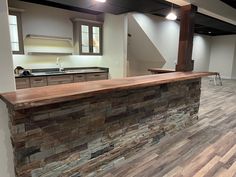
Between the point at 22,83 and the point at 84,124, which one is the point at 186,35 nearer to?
the point at 84,124

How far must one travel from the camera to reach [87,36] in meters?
5.12

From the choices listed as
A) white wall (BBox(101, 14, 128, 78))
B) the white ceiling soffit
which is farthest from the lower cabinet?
the white ceiling soffit

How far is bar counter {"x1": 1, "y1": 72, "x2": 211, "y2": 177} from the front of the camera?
4.75ft

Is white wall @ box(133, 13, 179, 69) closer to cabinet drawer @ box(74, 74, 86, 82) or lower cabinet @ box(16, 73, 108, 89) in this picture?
lower cabinet @ box(16, 73, 108, 89)

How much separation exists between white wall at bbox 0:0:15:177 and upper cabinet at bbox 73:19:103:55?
3.69 m

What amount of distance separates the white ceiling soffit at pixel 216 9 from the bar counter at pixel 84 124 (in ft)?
6.02

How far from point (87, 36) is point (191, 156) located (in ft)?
13.3

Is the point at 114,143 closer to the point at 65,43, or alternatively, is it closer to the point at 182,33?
the point at 182,33

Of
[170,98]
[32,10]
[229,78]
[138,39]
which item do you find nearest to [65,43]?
[32,10]

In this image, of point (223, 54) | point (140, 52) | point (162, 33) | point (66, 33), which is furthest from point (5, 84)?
point (223, 54)

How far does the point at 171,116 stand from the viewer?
301 cm

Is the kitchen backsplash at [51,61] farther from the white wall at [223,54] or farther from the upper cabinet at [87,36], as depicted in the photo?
the white wall at [223,54]

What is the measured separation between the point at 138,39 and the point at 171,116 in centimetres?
396

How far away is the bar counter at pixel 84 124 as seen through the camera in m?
1.45
